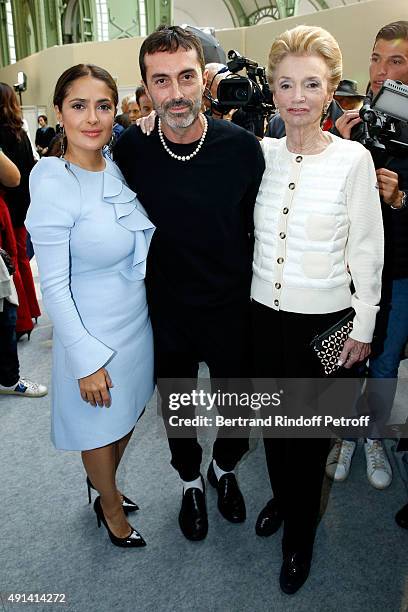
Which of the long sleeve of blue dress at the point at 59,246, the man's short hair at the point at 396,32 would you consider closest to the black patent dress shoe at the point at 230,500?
the long sleeve of blue dress at the point at 59,246

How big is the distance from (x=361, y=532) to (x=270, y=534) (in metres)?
0.34

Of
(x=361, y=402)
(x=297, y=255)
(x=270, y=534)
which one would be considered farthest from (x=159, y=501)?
(x=297, y=255)

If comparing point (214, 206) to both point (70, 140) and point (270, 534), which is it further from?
point (270, 534)

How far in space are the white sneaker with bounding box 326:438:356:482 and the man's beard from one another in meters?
1.54

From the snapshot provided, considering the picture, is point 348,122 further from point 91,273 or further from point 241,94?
point 91,273

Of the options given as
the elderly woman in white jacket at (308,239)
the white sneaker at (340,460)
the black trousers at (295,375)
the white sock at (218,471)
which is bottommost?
the white sneaker at (340,460)

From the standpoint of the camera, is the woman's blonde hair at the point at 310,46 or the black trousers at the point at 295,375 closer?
the woman's blonde hair at the point at 310,46

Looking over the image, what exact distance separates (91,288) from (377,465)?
4.88ft

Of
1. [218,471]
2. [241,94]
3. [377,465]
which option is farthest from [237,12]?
[218,471]

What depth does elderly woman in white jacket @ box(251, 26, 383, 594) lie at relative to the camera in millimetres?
1221

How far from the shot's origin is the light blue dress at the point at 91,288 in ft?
4.03

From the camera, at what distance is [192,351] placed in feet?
5.39

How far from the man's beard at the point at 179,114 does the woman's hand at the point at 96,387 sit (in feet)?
2.43

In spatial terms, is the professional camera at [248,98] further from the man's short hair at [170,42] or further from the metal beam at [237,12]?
the metal beam at [237,12]
